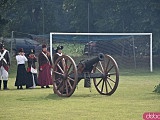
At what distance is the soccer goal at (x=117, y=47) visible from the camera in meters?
33.4

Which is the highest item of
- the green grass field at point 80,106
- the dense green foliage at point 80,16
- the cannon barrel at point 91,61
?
the dense green foliage at point 80,16

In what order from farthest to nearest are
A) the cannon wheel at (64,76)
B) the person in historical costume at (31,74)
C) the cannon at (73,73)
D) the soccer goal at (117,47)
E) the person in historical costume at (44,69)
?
the soccer goal at (117,47) → the person in historical costume at (31,74) → the person in historical costume at (44,69) → the cannon at (73,73) → the cannon wheel at (64,76)

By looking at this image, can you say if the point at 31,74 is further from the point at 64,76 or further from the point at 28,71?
the point at 64,76

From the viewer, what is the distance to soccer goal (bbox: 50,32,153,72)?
109 ft

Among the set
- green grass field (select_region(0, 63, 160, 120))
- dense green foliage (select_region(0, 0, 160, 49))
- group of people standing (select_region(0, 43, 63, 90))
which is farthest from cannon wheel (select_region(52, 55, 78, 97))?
dense green foliage (select_region(0, 0, 160, 49))

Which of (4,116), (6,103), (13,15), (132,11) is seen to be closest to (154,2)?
(132,11)

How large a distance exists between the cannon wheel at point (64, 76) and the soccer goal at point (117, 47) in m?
15.3

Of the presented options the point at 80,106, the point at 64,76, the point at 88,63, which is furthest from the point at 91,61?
the point at 80,106

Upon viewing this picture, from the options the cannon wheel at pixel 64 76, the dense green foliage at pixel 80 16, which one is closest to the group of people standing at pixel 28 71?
the cannon wheel at pixel 64 76

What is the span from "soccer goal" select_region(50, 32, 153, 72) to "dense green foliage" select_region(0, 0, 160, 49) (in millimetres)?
1242

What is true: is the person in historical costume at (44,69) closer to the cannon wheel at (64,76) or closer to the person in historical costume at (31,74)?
the person in historical costume at (31,74)

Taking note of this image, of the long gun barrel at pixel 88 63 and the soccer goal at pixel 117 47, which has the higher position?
the soccer goal at pixel 117 47

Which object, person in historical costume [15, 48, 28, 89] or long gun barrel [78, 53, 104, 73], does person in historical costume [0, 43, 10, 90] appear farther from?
long gun barrel [78, 53, 104, 73]

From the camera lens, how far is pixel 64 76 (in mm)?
16812
